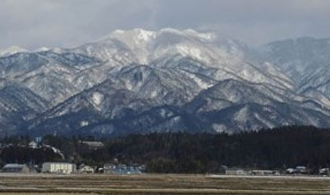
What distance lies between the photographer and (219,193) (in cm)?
8344

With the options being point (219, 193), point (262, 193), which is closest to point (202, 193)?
point (219, 193)

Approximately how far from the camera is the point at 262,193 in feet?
280

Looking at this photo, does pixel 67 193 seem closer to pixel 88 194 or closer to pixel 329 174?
pixel 88 194

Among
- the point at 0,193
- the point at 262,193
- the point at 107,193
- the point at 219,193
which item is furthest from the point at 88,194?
the point at 262,193

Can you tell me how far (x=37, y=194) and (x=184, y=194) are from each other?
49.1 ft

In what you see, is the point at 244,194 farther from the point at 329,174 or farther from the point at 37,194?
the point at 329,174

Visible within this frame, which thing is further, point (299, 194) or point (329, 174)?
point (329, 174)

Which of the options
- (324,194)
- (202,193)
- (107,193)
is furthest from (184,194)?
(324,194)

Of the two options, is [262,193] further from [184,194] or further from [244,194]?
[184,194]

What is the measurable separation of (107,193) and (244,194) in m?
14.5

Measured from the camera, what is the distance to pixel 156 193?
82.1 meters

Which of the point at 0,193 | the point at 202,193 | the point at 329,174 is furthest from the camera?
the point at 329,174

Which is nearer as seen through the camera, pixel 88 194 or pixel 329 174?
pixel 88 194

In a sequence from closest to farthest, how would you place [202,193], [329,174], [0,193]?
[0,193] < [202,193] < [329,174]
